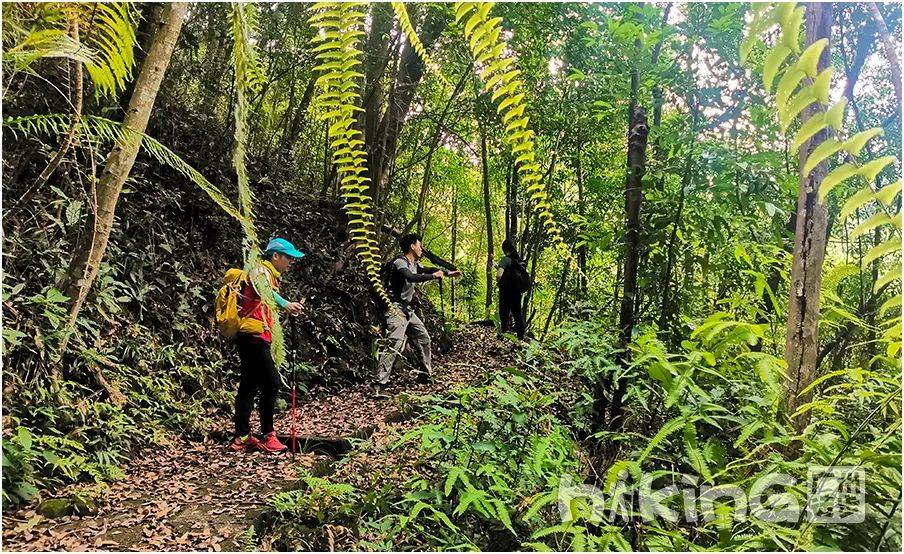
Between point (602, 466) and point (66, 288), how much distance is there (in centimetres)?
363

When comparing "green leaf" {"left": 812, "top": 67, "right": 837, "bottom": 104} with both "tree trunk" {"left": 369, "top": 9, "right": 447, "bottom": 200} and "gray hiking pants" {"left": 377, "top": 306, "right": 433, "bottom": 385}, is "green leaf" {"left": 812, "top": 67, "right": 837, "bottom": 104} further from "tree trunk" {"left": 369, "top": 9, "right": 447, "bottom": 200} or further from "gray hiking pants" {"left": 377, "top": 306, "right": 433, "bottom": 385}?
"tree trunk" {"left": 369, "top": 9, "right": 447, "bottom": 200}

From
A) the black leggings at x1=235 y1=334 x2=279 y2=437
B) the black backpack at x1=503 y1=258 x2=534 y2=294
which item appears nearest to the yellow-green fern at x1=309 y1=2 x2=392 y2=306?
the black leggings at x1=235 y1=334 x2=279 y2=437

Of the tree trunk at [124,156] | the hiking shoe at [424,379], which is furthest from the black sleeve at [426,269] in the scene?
the tree trunk at [124,156]

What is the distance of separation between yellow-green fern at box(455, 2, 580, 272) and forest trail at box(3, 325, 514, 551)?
8.65 ft

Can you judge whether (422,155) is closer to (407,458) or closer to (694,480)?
(407,458)

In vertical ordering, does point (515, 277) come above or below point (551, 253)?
above

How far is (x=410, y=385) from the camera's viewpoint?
6062mm

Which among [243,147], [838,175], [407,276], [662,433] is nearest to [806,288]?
[662,433]

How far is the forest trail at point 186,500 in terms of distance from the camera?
2.45 metres

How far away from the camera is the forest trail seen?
245 centimetres

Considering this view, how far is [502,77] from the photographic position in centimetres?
57

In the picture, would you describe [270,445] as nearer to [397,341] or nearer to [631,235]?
[397,341]

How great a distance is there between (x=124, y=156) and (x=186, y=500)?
78.2 inches

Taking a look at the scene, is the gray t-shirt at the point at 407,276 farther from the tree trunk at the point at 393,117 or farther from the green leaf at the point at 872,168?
the green leaf at the point at 872,168
